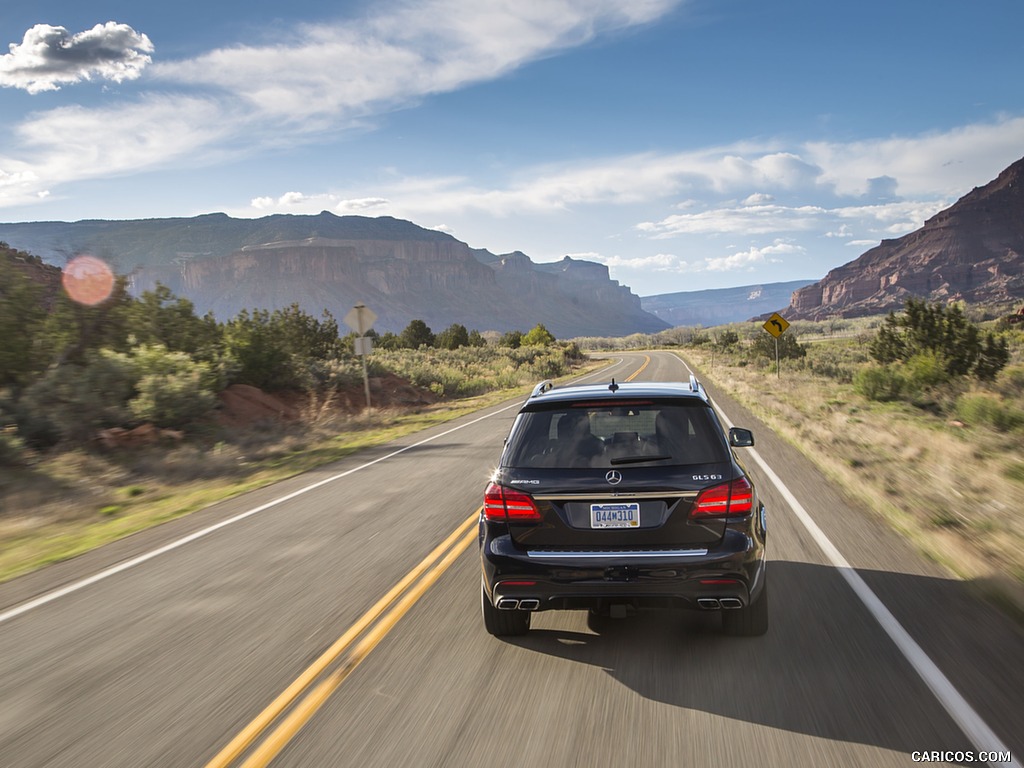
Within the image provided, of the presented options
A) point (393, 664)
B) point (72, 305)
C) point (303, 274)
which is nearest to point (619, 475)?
point (393, 664)

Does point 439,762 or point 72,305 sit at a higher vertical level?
point 72,305

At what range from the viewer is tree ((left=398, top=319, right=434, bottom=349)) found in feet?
227

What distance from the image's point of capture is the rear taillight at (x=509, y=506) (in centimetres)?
433

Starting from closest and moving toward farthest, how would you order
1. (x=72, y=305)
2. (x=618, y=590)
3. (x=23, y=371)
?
(x=618, y=590)
(x=23, y=371)
(x=72, y=305)

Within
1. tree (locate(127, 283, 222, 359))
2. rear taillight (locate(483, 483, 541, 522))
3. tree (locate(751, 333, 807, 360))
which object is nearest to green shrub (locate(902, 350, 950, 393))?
tree (locate(127, 283, 222, 359))

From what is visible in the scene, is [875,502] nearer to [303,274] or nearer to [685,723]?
[685,723]

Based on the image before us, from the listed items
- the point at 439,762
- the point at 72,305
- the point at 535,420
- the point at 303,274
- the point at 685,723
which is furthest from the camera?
the point at 303,274

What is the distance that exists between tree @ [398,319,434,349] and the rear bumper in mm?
64972

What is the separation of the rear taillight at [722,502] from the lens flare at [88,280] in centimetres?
1713

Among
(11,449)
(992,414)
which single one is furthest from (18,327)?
(992,414)

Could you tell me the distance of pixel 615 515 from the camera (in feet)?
13.8

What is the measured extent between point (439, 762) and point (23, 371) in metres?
15.4

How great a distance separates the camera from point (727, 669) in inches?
163

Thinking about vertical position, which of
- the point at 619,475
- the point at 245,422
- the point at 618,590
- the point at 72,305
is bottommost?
the point at 245,422
